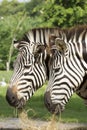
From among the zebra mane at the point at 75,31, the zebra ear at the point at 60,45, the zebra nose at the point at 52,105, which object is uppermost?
the zebra mane at the point at 75,31

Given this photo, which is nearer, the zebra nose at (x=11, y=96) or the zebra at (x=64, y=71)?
the zebra at (x=64, y=71)

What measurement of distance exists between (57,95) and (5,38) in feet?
129

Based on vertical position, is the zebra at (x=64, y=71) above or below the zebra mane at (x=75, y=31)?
below

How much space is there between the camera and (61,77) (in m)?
5.49

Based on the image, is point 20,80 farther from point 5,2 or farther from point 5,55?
point 5,2

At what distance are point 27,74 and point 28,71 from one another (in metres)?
0.06

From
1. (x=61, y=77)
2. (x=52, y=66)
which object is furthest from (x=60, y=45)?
(x=61, y=77)

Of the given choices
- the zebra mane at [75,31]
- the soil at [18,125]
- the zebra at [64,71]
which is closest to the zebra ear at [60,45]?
the zebra at [64,71]

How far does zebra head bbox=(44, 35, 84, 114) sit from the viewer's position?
5422 mm

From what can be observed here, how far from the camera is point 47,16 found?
22078 millimetres

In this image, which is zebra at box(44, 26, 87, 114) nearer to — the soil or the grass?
the soil

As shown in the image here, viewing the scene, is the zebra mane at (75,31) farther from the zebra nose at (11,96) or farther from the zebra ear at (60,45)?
the zebra nose at (11,96)

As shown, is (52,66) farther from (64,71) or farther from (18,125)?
(18,125)

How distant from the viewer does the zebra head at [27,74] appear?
6.39 metres
